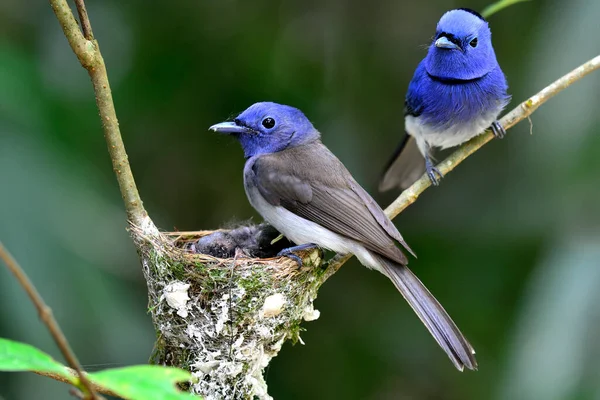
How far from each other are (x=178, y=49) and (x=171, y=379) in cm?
354

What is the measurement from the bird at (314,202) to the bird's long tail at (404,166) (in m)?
0.56

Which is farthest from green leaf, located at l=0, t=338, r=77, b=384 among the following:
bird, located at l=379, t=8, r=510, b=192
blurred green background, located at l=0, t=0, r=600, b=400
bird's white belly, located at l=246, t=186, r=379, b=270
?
bird, located at l=379, t=8, r=510, b=192

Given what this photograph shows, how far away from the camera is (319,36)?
15.8 feet

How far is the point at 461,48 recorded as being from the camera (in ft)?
11.3

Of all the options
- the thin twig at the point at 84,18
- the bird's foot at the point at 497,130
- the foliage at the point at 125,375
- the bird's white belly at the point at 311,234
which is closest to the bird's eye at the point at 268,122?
the bird's white belly at the point at 311,234

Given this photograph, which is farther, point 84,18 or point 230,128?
point 230,128

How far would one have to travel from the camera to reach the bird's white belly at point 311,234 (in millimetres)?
3307

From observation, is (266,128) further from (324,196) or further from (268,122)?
(324,196)

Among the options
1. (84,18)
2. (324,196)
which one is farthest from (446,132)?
(84,18)

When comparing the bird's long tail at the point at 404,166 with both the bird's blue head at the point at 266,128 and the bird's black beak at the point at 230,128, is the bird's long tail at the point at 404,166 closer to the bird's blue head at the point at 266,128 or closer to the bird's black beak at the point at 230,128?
the bird's blue head at the point at 266,128

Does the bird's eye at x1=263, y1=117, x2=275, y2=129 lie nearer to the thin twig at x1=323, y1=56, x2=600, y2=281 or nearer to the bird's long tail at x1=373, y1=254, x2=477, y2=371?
the thin twig at x1=323, y1=56, x2=600, y2=281

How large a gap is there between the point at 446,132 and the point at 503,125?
397mm

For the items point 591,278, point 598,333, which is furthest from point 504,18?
point 598,333

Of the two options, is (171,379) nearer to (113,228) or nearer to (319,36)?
(113,228)
